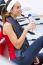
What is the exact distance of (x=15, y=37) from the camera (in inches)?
69.4

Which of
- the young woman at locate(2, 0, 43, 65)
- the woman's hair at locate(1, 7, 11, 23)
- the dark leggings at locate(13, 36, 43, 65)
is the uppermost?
the woman's hair at locate(1, 7, 11, 23)

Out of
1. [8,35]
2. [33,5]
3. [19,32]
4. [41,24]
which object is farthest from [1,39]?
[33,5]

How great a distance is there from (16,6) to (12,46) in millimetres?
395

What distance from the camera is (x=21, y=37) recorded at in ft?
5.82

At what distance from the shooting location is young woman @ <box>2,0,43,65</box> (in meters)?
1.73

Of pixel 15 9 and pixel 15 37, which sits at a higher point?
pixel 15 9

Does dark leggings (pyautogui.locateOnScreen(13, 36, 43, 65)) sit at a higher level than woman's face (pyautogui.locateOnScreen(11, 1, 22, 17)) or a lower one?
lower

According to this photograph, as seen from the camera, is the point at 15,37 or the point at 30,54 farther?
the point at 30,54

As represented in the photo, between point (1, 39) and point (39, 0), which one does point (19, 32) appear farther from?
point (39, 0)

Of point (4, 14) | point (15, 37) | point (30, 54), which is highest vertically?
point (4, 14)

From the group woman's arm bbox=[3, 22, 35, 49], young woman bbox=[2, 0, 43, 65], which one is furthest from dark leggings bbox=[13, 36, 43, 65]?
woman's arm bbox=[3, 22, 35, 49]

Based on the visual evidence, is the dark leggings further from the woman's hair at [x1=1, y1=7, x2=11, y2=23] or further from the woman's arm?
the woman's hair at [x1=1, y1=7, x2=11, y2=23]

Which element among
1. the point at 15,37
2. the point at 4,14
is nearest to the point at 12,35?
the point at 15,37

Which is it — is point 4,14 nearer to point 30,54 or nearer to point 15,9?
point 15,9
